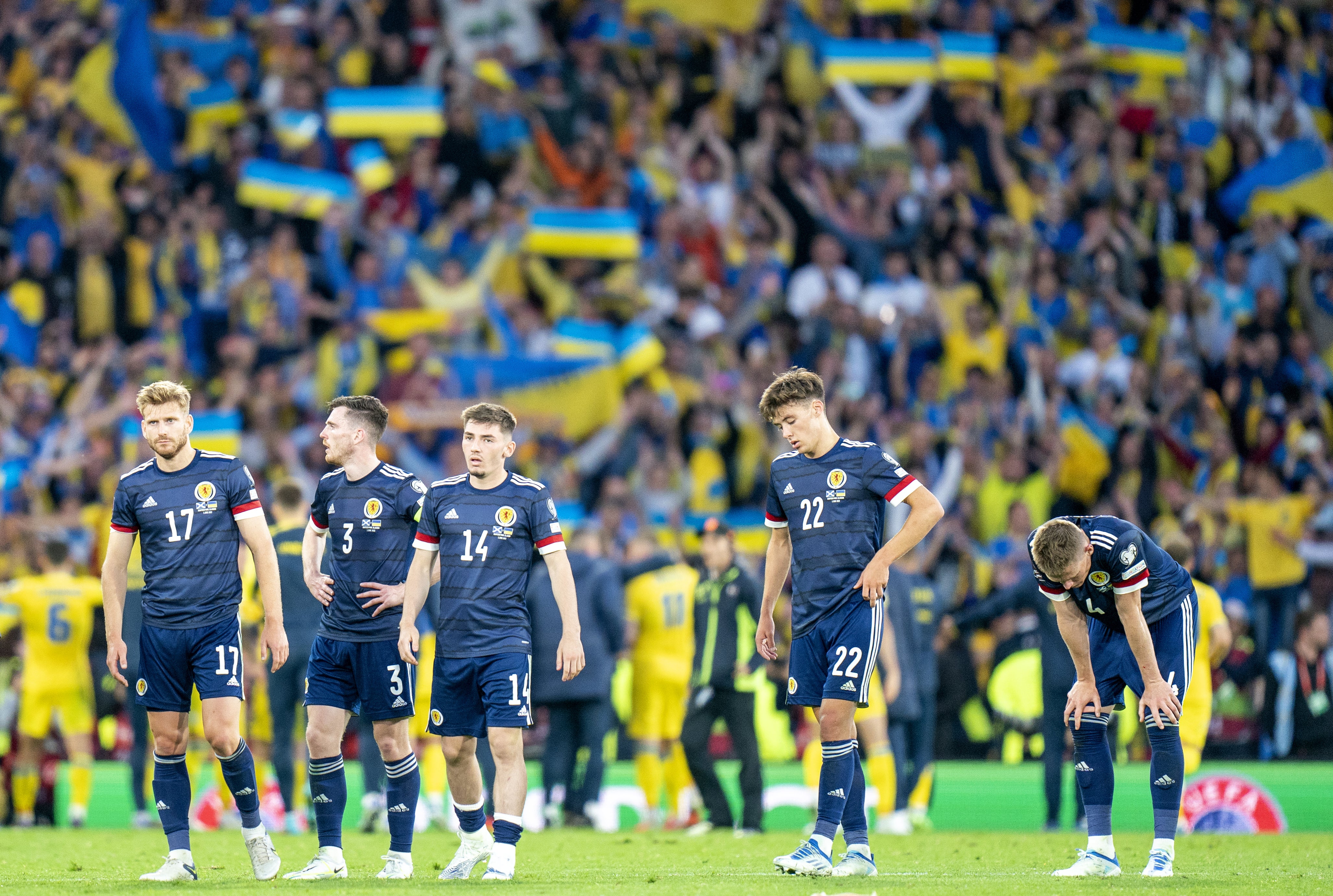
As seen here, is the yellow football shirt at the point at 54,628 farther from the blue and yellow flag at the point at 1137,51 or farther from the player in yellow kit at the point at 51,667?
the blue and yellow flag at the point at 1137,51

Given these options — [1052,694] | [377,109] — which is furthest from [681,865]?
[377,109]

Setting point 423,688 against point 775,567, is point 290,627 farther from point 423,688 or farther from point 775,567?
point 775,567

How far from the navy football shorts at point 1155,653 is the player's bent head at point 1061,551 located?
800 mm

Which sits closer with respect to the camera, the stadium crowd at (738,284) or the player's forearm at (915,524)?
the player's forearm at (915,524)

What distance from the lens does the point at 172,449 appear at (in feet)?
27.6

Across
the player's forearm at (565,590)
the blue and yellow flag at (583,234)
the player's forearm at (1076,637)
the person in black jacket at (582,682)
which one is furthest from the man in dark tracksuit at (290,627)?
the blue and yellow flag at (583,234)

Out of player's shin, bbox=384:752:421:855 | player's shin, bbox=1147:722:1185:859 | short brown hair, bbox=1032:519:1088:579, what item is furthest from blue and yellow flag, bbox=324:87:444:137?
player's shin, bbox=1147:722:1185:859

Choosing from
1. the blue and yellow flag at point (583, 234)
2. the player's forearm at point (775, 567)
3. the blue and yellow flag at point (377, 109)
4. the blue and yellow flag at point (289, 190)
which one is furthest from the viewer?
the blue and yellow flag at point (377, 109)

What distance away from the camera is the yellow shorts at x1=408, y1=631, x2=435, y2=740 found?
44.6 ft

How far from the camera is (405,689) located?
28.7 feet

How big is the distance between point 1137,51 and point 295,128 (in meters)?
11.0

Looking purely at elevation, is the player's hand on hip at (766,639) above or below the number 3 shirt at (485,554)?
below

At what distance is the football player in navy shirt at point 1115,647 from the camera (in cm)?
844

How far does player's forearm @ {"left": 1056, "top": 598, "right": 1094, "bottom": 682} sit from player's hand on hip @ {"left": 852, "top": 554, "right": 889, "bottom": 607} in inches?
38.3
